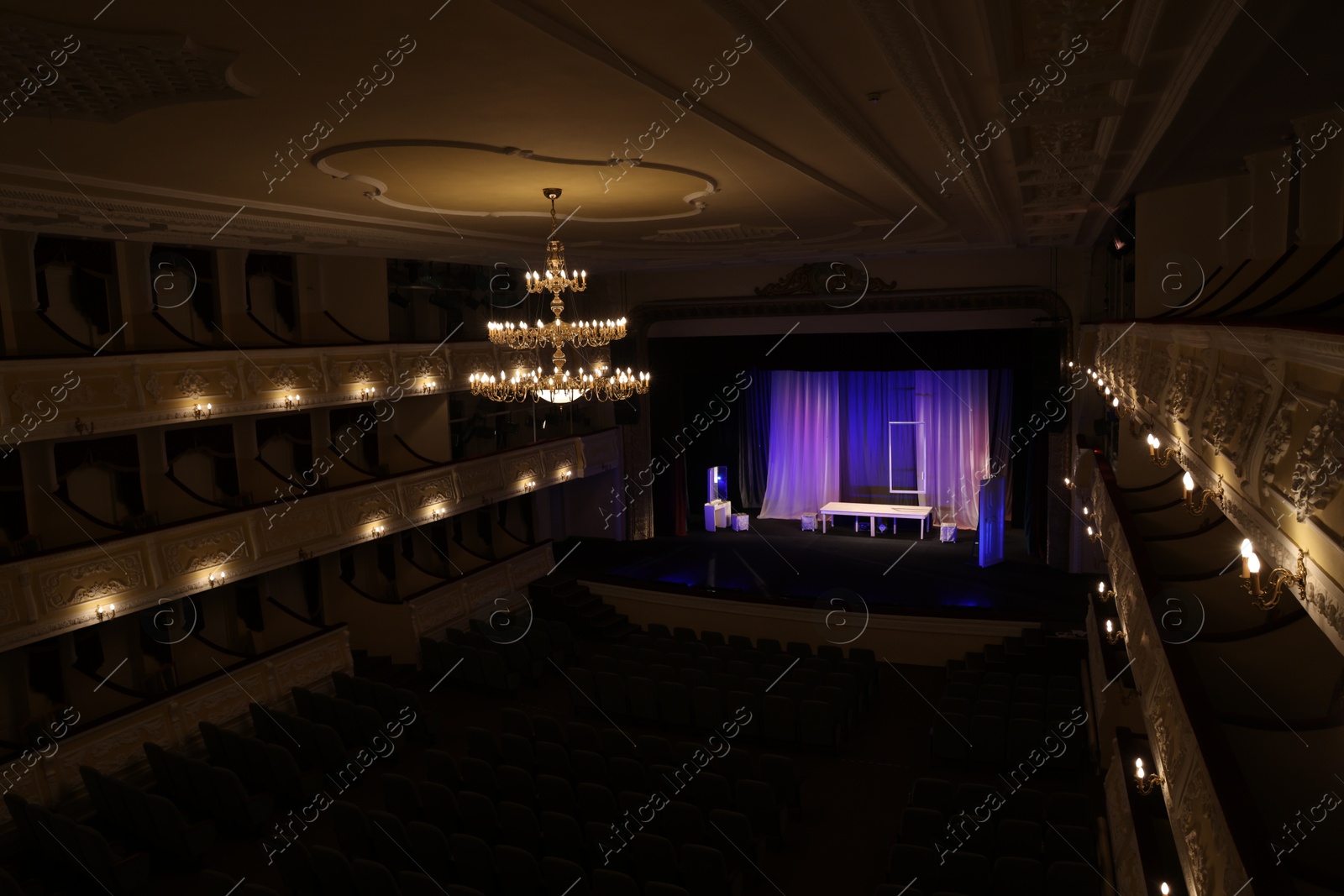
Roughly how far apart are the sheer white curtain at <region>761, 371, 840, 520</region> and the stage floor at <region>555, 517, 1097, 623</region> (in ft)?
2.58

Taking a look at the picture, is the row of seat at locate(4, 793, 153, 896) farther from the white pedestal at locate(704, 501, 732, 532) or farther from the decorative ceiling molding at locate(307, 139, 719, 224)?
the white pedestal at locate(704, 501, 732, 532)

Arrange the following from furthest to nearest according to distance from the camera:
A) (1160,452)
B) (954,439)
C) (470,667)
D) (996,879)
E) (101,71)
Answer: (954,439), (470,667), (996,879), (1160,452), (101,71)

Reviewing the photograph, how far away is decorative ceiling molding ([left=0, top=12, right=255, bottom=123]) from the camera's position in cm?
365

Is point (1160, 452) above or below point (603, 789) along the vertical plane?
above

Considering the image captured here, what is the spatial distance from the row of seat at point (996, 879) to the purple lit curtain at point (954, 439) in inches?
533

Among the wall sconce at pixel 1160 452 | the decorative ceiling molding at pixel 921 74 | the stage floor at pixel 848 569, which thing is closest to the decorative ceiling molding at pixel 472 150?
the decorative ceiling molding at pixel 921 74

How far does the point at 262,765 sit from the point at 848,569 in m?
11.2

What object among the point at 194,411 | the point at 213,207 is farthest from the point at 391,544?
the point at 213,207

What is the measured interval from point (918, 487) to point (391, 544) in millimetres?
12403

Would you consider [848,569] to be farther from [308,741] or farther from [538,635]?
[308,741]

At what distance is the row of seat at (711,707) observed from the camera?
10281 millimetres

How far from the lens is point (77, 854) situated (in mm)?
7832

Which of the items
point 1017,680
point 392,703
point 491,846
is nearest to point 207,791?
point 392,703

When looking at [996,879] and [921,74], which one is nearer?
[921,74]
